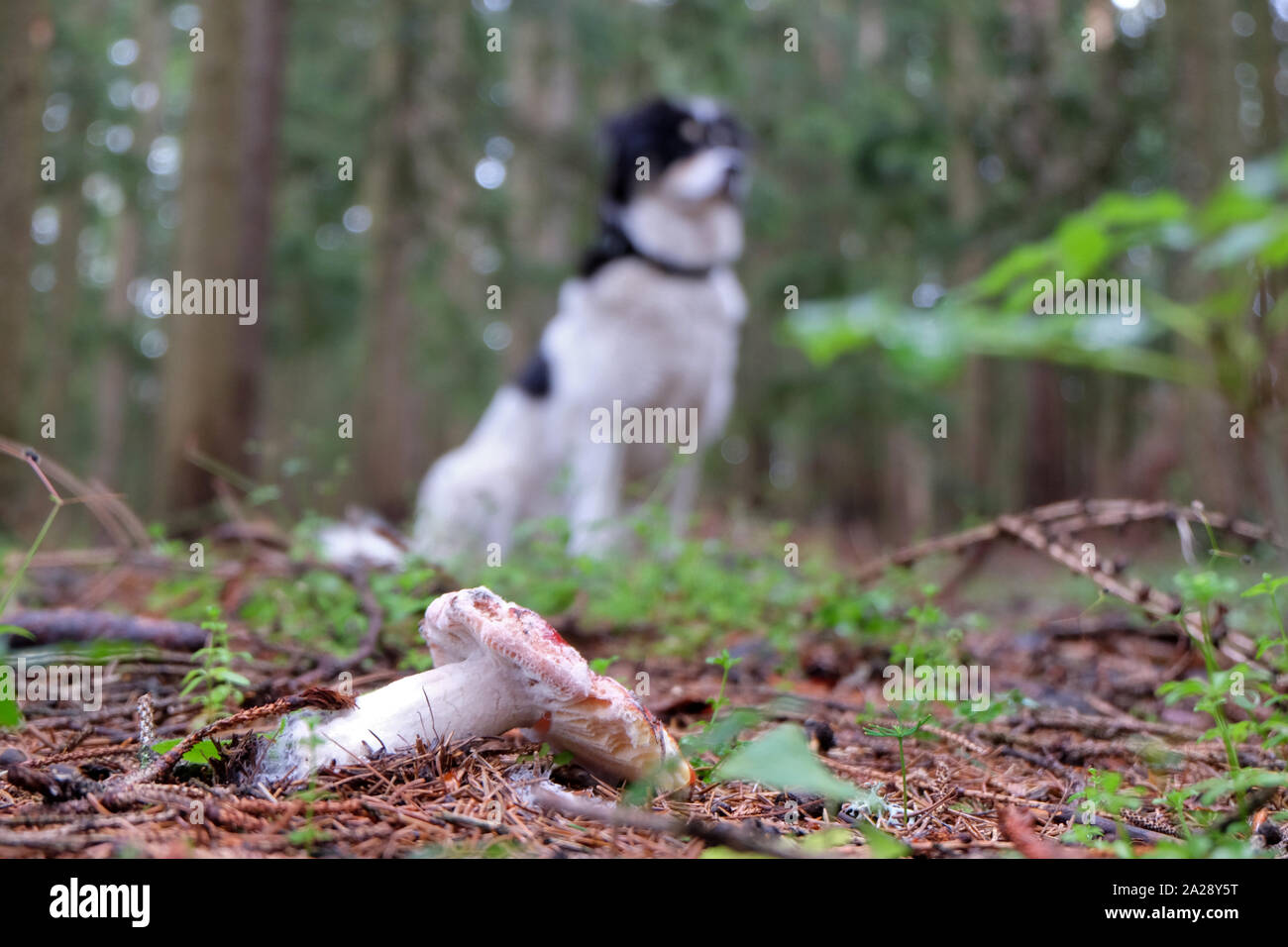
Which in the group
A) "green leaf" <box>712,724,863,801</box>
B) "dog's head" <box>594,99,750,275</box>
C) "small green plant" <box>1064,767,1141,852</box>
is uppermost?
"dog's head" <box>594,99,750,275</box>

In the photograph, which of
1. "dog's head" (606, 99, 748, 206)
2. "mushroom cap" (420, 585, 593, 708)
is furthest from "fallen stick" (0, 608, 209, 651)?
"dog's head" (606, 99, 748, 206)

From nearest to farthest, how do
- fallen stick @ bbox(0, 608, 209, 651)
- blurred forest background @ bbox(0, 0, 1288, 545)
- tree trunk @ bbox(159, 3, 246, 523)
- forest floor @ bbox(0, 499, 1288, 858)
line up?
forest floor @ bbox(0, 499, 1288, 858) < fallen stick @ bbox(0, 608, 209, 651) < blurred forest background @ bbox(0, 0, 1288, 545) < tree trunk @ bbox(159, 3, 246, 523)

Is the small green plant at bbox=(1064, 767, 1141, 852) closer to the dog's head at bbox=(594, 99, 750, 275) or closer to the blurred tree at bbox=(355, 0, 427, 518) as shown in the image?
the dog's head at bbox=(594, 99, 750, 275)

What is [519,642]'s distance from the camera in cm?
146

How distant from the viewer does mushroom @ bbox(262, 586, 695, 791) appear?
1.46m

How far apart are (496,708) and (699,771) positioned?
40cm

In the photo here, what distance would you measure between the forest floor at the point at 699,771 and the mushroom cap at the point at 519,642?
16 centimetres

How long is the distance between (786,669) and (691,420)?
12.8 feet

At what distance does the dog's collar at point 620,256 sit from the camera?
21.1 ft

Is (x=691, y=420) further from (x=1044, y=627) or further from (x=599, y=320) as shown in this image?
(x=1044, y=627)

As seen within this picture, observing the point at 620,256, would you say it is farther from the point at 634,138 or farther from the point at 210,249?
the point at 210,249

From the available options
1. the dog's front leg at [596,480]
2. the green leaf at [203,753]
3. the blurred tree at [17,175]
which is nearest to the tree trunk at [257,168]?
the blurred tree at [17,175]

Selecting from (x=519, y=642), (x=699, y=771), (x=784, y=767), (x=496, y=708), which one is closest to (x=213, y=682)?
(x=496, y=708)

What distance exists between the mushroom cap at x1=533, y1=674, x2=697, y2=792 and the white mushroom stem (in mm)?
72
